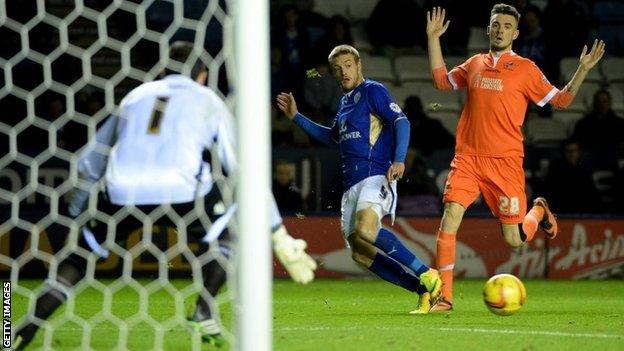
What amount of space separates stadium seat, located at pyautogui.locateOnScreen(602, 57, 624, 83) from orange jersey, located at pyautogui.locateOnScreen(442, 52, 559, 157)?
693 cm

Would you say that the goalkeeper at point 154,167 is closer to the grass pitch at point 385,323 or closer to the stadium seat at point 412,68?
the grass pitch at point 385,323

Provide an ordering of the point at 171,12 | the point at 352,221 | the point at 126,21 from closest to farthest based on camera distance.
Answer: the point at 352,221
the point at 126,21
the point at 171,12

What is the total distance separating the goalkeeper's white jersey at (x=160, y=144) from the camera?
522 cm

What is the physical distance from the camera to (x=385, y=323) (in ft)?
22.3

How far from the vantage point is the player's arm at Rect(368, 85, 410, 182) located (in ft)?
24.5

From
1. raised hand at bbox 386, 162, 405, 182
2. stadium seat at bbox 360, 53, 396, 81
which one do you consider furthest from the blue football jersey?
stadium seat at bbox 360, 53, 396, 81

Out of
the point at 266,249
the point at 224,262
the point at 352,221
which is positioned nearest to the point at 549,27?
the point at 352,221

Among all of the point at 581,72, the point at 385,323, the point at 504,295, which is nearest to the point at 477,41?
the point at 581,72

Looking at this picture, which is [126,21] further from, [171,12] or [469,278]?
[469,278]

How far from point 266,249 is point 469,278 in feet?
26.5

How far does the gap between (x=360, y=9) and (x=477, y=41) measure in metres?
1.45

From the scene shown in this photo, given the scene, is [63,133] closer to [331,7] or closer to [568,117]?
[331,7]

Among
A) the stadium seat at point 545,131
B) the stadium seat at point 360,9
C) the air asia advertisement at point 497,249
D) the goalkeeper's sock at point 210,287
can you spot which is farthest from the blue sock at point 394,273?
the stadium seat at point 360,9

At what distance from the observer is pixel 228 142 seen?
5062mm
